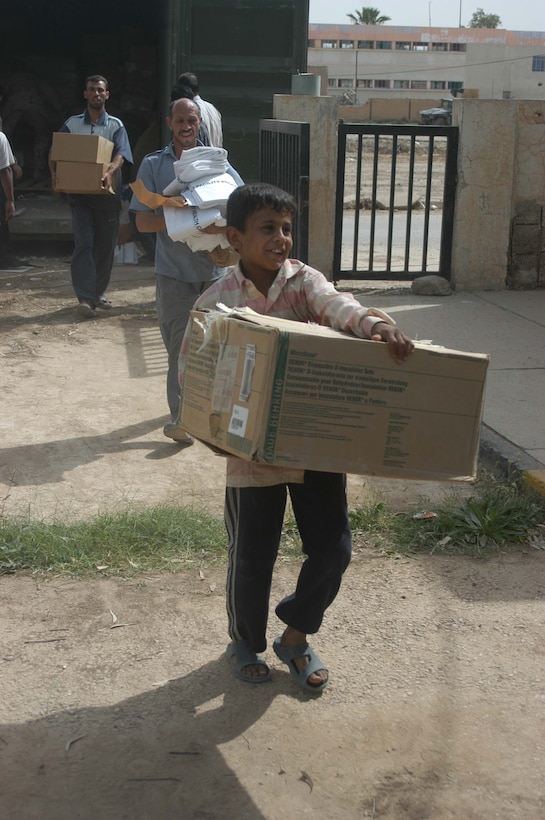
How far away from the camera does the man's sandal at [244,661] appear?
3.12 meters

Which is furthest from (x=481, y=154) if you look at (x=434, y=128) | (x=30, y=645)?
(x=30, y=645)

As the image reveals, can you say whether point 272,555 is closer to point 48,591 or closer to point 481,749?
point 481,749

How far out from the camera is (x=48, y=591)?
12.3 feet

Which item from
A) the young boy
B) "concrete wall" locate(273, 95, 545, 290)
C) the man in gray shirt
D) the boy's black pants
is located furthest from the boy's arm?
the boy's black pants

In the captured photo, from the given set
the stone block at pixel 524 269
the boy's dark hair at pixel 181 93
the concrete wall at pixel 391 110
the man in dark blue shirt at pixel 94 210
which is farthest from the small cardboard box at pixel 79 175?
the concrete wall at pixel 391 110

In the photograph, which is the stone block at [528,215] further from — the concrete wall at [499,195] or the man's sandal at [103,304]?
the man's sandal at [103,304]

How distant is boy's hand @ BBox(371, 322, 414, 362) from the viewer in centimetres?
254

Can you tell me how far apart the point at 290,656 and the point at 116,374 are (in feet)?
13.0

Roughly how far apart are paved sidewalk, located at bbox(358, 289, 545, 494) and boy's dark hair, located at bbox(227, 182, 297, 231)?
2.06 metres

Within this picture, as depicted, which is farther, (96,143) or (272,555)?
(96,143)

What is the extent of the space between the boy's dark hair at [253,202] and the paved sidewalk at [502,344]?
2.06 m

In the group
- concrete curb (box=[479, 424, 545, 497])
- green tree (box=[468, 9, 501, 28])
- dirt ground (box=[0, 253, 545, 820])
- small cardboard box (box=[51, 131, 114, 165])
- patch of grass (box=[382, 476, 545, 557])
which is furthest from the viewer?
green tree (box=[468, 9, 501, 28])

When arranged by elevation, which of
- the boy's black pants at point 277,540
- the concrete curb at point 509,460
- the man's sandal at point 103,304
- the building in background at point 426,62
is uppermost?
the building in background at point 426,62

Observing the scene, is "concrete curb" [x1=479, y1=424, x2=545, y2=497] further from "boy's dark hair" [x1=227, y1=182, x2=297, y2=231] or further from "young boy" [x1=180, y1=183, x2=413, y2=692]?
"boy's dark hair" [x1=227, y1=182, x2=297, y2=231]
